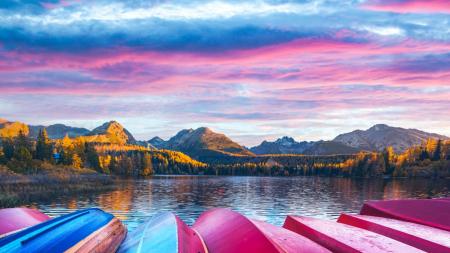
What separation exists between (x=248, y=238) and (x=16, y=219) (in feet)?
31.4

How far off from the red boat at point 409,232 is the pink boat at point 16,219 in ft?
36.3

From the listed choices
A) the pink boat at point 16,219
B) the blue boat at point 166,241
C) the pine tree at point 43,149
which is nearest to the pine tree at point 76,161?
the pine tree at point 43,149

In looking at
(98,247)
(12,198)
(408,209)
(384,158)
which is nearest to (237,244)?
(98,247)

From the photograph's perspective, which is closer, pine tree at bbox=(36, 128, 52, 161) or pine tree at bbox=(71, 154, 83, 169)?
pine tree at bbox=(36, 128, 52, 161)

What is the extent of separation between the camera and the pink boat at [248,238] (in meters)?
9.31

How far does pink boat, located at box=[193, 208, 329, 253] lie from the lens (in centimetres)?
931

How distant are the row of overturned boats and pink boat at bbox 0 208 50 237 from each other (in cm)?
3

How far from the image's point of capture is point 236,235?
38.0ft

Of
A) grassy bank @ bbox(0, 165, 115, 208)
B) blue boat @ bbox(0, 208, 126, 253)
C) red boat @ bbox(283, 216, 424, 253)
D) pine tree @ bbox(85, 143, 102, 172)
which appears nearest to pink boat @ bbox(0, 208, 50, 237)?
blue boat @ bbox(0, 208, 126, 253)

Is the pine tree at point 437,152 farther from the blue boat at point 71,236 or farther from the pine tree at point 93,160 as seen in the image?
the blue boat at point 71,236

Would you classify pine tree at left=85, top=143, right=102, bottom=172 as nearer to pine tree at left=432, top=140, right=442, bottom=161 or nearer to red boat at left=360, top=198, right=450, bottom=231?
pine tree at left=432, top=140, right=442, bottom=161

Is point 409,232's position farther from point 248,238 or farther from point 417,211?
point 248,238

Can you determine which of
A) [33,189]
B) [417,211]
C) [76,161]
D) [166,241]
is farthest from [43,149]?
[166,241]

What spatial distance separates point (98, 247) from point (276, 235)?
4.53m
